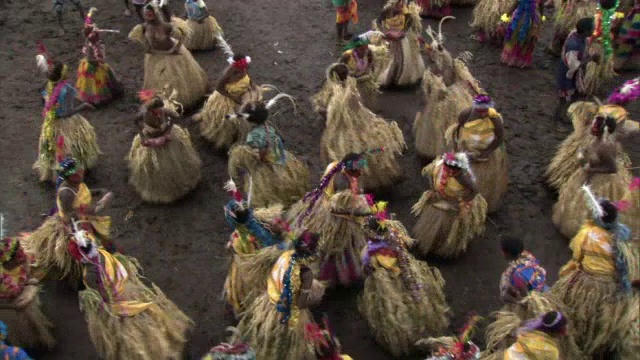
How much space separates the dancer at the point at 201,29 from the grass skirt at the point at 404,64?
8.25 ft

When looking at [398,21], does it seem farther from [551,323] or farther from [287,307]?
[551,323]

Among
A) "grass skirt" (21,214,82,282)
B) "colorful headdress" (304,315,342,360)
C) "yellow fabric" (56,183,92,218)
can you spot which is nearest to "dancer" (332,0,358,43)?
"yellow fabric" (56,183,92,218)

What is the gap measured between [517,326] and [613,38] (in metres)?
5.59

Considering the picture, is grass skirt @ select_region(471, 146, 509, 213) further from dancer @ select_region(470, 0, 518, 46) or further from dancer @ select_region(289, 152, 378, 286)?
dancer @ select_region(470, 0, 518, 46)

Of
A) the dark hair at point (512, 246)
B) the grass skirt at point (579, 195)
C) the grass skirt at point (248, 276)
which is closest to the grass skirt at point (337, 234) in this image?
the grass skirt at point (248, 276)

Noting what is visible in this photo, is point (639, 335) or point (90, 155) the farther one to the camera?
point (90, 155)

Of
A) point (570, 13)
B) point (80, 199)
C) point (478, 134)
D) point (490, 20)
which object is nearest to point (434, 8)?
point (490, 20)

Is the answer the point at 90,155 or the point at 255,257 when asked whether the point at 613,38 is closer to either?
the point at 255,257

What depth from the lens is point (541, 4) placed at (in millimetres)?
8492

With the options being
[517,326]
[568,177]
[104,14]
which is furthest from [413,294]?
[104,14]

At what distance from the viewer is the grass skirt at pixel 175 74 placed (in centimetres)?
755

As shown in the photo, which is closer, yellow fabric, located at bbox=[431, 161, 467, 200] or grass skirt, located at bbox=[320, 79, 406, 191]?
A: yellow fabric, located at bbox=[431, 161, 467, 200]

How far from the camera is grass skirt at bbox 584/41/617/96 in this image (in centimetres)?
773

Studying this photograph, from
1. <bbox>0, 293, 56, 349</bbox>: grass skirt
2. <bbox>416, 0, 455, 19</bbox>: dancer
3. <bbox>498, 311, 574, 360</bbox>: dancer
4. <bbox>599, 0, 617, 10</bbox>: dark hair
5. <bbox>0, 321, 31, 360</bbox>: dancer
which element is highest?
<bbox>599, 0, 617, 10</bbox>: dark hair
